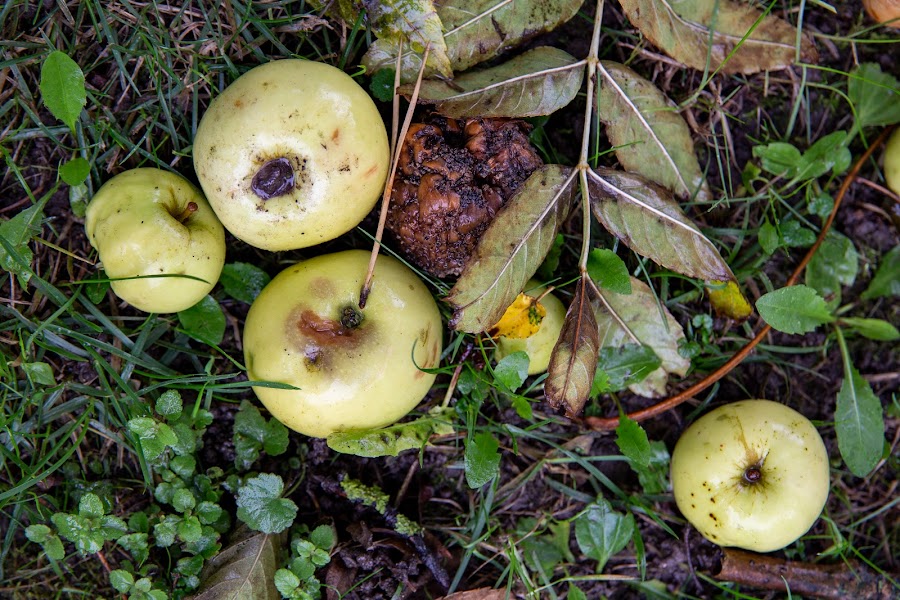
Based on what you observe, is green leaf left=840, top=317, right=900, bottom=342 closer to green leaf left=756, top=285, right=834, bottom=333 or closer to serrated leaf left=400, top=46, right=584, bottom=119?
green leaf left=756, top=285, right=834, bottom=333

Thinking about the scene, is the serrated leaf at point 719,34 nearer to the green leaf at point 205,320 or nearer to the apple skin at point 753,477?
the apple skin at point 753,477

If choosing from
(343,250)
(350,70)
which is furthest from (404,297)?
(350,70)

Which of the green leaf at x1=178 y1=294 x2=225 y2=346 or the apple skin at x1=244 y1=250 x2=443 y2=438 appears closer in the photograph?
the apple skin at x1=244 y1=250 x2=443 y2=438

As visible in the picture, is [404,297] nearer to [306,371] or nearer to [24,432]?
[306,371]

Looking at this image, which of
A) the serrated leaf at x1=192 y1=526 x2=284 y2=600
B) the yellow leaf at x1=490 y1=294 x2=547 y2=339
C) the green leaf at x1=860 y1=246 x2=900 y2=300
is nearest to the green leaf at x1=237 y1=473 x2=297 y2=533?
the serrated leaf at x1=192 y1=526 x2=284 y2=600

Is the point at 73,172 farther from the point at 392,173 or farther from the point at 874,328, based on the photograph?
the point at 874,328

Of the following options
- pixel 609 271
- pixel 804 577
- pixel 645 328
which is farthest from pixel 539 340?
pixel 804 577
